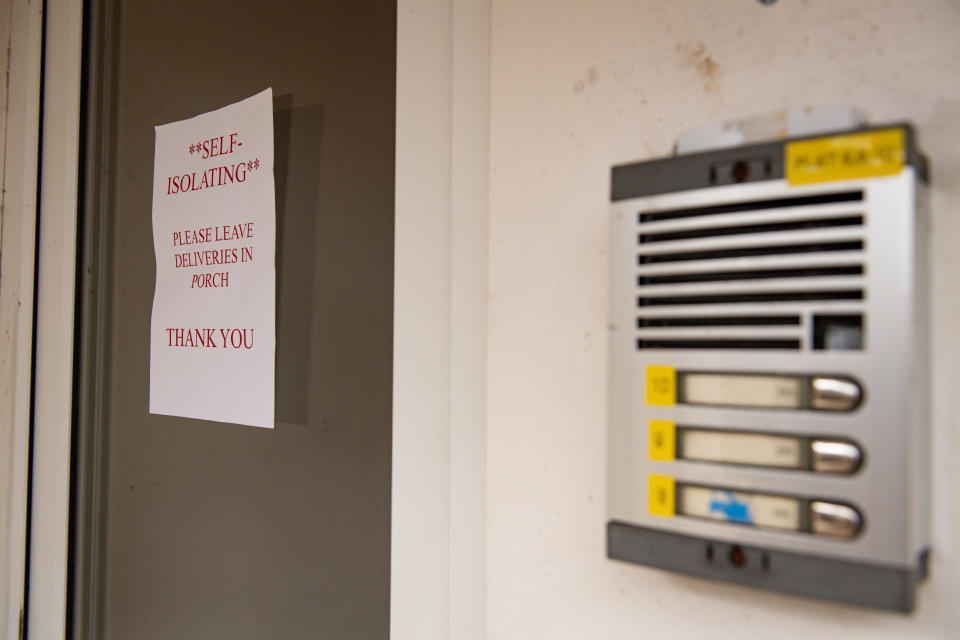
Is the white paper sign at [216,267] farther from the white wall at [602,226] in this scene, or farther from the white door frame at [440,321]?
the white wall at [602,226]

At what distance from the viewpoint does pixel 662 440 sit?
0.42 metres

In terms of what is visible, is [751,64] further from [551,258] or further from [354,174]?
[354,174]

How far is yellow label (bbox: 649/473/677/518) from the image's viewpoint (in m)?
0.42

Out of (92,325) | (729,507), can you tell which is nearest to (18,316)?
(92,325)

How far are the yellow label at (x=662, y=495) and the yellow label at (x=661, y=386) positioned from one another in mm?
51

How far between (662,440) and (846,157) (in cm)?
21

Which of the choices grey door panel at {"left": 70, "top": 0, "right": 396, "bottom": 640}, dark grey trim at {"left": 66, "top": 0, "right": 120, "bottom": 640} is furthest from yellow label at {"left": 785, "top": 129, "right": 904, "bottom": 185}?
dark grey trim at {"left": 66, "top": 0, "right": 120, "bottom": 640}

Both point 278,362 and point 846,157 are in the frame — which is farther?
point 278,362

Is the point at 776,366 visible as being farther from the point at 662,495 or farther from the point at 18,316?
the point at 18,316

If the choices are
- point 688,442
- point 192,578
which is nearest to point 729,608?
point 688,442

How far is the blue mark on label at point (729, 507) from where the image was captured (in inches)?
15.4

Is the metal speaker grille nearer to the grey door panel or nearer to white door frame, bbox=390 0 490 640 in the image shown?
white door frame, bbox=390 0 490 640

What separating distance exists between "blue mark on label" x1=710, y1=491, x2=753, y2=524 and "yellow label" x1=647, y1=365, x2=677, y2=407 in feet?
0.21

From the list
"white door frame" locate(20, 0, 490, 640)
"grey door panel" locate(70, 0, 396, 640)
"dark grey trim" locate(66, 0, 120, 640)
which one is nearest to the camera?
"white door frame" locate(20, 0, 490, 640)
